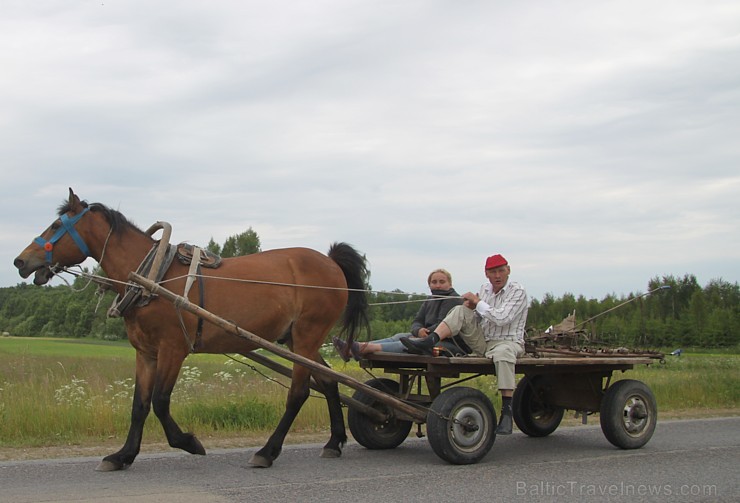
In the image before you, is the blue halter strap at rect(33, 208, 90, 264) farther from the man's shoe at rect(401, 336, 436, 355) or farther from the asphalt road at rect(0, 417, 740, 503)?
the man's shoe at rect(401, 336, 436, 355)

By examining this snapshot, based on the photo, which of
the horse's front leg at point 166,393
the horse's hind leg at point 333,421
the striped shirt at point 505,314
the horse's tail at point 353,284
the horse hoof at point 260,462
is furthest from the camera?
the horse's tail at point 353,284

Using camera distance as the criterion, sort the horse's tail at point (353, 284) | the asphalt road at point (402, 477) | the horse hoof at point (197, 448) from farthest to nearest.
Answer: the horse's tail at point (353, 284)
the horse hoof at point (197, 448)
the asphalt road at point (402, 477)

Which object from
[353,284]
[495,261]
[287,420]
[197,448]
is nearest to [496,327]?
[495,261]

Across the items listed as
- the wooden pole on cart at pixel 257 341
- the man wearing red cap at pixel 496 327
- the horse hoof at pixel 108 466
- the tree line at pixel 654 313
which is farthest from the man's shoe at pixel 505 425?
the tree line at pixel 654 313

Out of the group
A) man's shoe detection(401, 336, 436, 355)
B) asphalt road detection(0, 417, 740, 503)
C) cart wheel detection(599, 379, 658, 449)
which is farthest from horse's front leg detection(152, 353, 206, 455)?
cart wheel detection(599, 379, 658, 449)

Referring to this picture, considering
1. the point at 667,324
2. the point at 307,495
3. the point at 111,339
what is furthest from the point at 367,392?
Answer: the point at 111,339

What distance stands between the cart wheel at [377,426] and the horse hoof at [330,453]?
0.46m

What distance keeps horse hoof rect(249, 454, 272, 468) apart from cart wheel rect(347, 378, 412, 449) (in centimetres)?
132

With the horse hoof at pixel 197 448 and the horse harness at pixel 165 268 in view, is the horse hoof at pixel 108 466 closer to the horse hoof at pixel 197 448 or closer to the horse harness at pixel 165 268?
the horse hoof at pixel 197 448

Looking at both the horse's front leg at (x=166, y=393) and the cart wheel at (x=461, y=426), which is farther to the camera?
the cart wheel at (x=461, y=426)

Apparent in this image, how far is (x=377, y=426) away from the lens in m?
8.35

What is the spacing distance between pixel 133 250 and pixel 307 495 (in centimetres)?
296

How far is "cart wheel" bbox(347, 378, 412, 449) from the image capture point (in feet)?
27.1

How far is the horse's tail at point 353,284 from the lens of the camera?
8.70 meters
